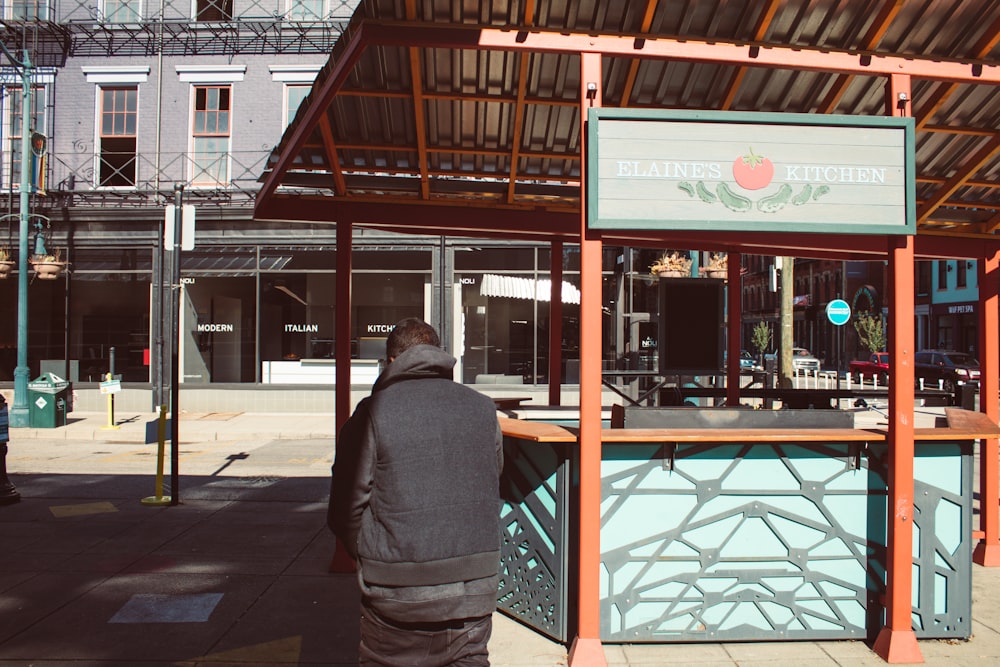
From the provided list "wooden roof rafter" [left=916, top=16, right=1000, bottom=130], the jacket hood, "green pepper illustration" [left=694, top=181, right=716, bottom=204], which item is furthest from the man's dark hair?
"wooden roof rafter" [left=916, top=16, right=1000, bottom=130]

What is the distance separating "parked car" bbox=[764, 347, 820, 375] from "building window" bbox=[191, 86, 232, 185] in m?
13.8

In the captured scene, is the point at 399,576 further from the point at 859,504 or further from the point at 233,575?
the point at 233,575

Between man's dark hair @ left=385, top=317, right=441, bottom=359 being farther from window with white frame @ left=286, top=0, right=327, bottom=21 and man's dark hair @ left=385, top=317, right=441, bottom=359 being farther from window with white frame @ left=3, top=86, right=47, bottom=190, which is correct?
window with white frame @ left=3, top=86, right=47, bottom=190

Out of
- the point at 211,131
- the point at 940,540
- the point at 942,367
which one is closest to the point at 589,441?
the point at 940,540

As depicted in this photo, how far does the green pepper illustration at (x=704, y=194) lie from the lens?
4406mm

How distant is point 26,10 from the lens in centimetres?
1886

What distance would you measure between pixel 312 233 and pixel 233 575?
1333 centimetres

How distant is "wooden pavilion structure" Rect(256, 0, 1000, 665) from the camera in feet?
14.6


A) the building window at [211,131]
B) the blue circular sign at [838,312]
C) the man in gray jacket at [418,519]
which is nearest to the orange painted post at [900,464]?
the man in gray jacket at [418,519]

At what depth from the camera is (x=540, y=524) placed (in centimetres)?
480

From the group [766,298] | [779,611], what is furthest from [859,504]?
[766,298]

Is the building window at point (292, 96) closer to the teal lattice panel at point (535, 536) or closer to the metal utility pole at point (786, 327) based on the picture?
the metal utility pole at point (786, 327)

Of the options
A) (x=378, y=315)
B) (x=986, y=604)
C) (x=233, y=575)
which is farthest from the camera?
(x=378, y=315)

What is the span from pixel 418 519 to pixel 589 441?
189cm
